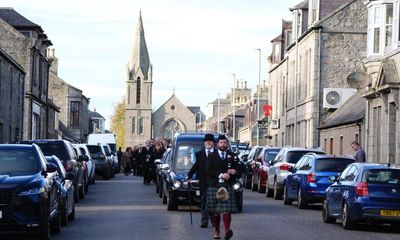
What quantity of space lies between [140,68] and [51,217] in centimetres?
16116

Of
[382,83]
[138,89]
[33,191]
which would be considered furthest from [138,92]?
[33,191]

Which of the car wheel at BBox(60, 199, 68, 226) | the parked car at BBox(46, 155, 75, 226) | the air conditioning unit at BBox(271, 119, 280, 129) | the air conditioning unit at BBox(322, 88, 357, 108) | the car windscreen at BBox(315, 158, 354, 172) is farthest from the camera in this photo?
the air conditioning unit at BBox(271, 119, 280, 129)

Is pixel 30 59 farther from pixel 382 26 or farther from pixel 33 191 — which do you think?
pixel 33 191

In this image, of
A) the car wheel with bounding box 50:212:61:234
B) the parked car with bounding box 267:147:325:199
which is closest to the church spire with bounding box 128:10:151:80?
the parked car with bounding box 267:147:325:199

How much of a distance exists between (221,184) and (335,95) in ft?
131

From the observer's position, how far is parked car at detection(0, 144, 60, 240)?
14828 millimetres

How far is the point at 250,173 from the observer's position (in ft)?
129

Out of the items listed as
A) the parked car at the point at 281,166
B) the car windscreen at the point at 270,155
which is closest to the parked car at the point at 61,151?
the parked car at the point at 281,166

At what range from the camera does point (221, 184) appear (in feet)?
54.2

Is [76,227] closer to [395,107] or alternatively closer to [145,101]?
[395,107]

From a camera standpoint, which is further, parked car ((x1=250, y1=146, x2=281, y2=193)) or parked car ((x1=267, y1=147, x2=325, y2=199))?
Answer: parked car ((x1=250, y1=146, x2=281, y2=193))

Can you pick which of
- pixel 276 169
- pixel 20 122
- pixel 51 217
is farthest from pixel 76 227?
pixel 20 122

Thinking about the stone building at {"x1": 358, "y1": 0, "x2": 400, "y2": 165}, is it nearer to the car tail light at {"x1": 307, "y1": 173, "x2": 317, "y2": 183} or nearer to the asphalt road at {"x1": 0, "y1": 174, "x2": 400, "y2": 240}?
the asphalt road at {"x1": 0, "y1": 174, "x2": 400, "y2": 240}

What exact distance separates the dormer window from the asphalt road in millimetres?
13799
